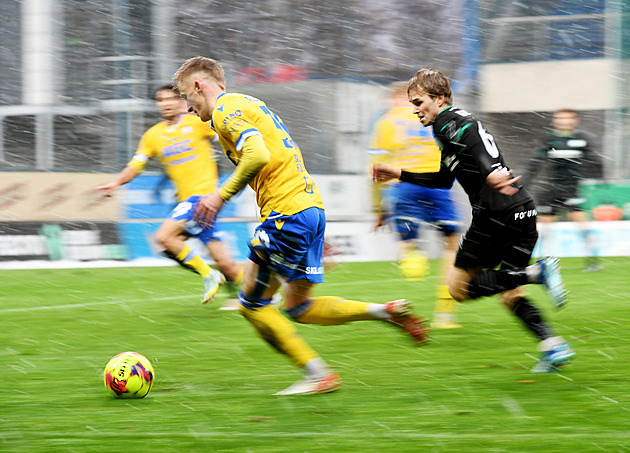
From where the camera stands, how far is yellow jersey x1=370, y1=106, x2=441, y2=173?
8734 mm

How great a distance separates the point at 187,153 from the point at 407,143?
77.5 inches

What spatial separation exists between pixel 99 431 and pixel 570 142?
8798mm

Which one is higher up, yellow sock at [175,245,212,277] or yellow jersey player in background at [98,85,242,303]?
yellow jersey player in background at [98,85,242,303]

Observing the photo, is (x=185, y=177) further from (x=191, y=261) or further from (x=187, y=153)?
(x=191, y=261)

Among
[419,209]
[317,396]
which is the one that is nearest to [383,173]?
[317,396]

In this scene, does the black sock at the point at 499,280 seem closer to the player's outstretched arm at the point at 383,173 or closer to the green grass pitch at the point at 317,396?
the green grass pitch at the point at 317,396

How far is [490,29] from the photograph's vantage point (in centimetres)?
2289

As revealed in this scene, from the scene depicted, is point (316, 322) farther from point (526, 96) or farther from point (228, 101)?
point (526, 96)

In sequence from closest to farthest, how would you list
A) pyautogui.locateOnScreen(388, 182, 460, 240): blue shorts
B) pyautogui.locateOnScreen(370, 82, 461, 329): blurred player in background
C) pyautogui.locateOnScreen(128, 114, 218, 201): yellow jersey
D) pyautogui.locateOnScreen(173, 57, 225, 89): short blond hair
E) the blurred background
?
pyautogui.locateOnScreen(173, 57, 225, 89): short blond hair → pyautogui.locateOnScreen(388, 182, 460, 240): blue shorts → pyautogui.locateOnScreen(370, 82, 461, 329): blurred player in background → pyautogui.locateOnScreen(128, 114, 218, 201): yellow jersey → the blurred background

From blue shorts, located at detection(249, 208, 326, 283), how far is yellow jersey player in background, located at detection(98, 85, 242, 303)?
345cm

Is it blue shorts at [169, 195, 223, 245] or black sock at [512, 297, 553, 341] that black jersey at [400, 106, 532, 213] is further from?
blue shorts at [169, 195, 223, 245]

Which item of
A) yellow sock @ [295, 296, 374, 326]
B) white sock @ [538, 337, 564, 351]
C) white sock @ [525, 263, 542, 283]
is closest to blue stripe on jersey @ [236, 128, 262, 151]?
yellow sock @ [295, 296, 374, 326]

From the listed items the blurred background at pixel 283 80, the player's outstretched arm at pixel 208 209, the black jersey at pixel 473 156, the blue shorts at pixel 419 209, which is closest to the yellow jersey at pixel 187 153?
the blue shorts at pixel 419 209

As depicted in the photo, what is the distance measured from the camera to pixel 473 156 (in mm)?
5379
